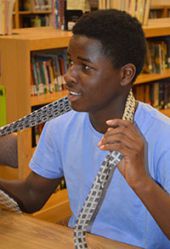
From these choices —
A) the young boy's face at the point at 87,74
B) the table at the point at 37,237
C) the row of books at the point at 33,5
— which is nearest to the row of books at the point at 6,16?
the young boy's face at the point at 87,74

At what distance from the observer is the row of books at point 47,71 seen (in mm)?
2957

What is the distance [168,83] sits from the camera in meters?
3.97

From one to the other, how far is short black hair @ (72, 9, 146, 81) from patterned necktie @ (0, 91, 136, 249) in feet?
0.39

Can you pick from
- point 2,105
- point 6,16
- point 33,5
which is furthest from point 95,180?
point 33,5

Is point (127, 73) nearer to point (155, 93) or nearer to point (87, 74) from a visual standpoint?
point (87, 74)

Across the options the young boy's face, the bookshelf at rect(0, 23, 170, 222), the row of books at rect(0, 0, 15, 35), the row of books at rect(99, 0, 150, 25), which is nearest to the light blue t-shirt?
the young boy's face

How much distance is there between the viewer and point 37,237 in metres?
1.22

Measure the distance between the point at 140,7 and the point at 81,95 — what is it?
243 cm

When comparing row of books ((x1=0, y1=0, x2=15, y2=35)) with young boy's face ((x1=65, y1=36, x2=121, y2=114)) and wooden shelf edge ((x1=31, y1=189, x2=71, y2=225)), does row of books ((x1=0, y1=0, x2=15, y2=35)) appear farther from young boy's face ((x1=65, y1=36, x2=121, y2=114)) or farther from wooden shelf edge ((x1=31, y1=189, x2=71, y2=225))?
young boy's face ((x1=65, y1=36, x2=121, y2=114))

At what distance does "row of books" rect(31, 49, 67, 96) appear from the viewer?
296 centimetres

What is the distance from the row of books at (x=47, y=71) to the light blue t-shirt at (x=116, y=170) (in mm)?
1384

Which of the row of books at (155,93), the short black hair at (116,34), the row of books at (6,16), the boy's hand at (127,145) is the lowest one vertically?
the row of books at (155,93)

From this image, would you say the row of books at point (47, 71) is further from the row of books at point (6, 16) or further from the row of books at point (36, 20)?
the row of books at point (36, 20)

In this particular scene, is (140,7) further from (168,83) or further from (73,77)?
(73,77)
